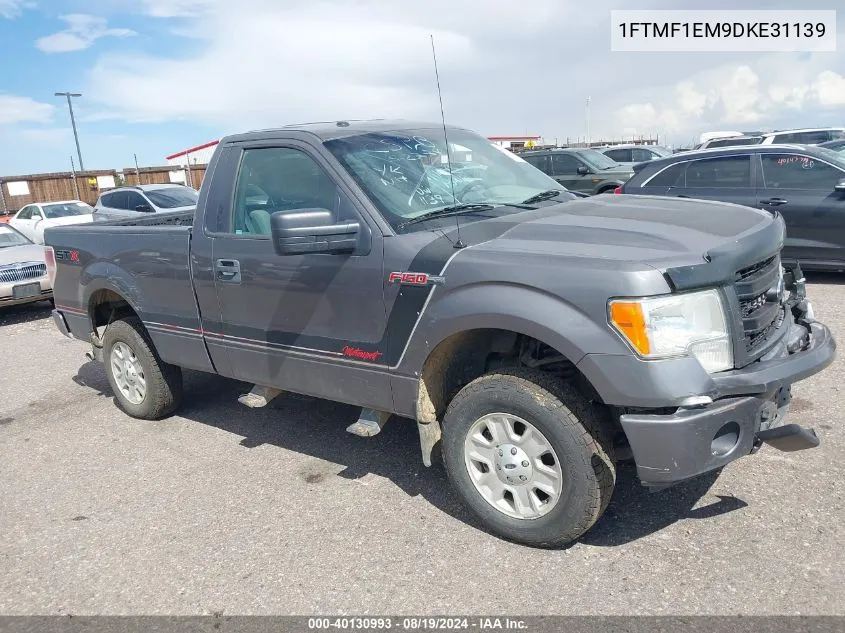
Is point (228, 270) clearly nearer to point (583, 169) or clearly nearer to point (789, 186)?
point (789, 186)

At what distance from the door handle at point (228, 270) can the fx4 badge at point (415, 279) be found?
3.76 feet

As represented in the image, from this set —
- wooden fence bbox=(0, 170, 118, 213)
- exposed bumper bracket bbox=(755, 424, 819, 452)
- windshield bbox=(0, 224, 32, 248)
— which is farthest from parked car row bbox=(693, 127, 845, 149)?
wooden fence bbox=(0, 170, 118, 213)

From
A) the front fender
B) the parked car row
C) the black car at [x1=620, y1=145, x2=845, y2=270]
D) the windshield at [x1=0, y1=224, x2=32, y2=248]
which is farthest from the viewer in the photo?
the parked car row

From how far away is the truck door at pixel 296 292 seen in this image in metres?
3.54

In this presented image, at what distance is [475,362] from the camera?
3592 mm

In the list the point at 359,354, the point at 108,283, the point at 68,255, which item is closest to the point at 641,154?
the point at 68,255

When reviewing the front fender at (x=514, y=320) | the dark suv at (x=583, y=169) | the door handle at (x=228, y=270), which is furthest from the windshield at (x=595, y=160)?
the front fender at (x=514, y=320)

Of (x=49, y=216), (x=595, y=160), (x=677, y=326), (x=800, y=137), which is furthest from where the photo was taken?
(x=49, y=216)

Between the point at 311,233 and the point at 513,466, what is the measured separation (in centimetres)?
144

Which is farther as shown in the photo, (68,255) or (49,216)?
(49,216)

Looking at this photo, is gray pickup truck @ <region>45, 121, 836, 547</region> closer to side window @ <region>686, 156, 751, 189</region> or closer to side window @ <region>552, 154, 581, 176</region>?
side window @ <region>686, 156, 751, 189</region>

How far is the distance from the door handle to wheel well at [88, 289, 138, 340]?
1547 mm

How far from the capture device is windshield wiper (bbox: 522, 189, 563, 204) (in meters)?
4.09

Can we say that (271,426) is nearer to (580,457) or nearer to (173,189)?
(580,457)
